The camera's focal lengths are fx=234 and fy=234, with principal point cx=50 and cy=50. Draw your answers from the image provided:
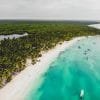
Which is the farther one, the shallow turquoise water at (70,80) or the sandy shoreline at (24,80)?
the shallow turquoise water at (70,80)

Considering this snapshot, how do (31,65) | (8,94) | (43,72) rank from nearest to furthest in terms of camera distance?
(8,94) < (43,72) < (31,65)

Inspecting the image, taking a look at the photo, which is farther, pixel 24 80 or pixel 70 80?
pixel 70 80

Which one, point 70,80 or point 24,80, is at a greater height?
point 24,80

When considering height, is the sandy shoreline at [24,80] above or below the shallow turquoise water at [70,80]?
above

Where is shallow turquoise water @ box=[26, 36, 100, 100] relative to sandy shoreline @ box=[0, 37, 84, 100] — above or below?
below

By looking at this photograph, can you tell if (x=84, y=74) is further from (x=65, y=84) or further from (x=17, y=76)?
(x=17, y=76)

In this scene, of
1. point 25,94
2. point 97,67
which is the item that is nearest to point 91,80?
point 97,67

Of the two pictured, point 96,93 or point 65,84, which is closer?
point 96,93

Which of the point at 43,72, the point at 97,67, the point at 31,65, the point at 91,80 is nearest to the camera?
→ the point at 91,80
